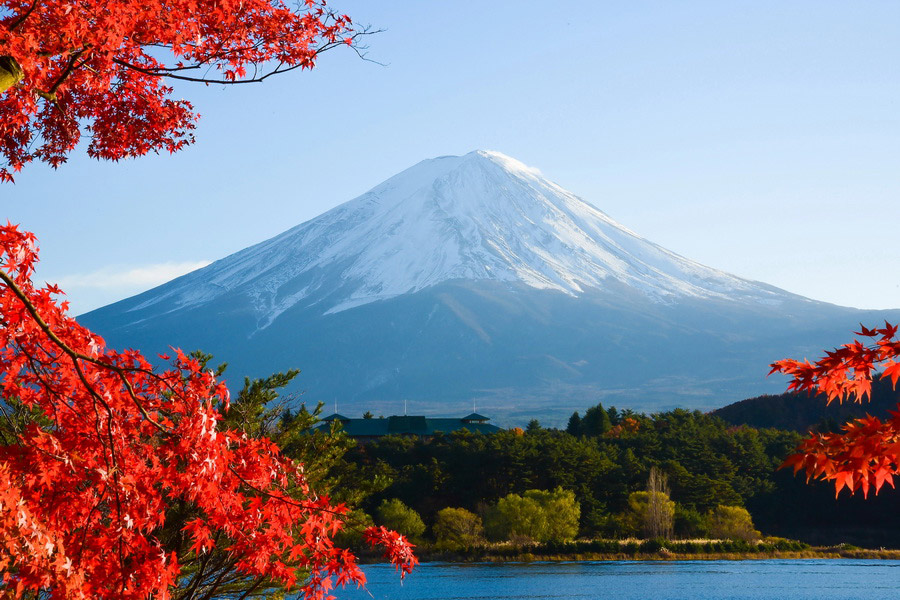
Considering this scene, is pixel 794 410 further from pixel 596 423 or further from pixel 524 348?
pixel 524 348

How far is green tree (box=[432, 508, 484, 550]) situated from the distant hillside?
103 ft

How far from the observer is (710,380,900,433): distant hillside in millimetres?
64688

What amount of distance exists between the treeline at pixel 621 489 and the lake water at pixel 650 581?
10.9ft

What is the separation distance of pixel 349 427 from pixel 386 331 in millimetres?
115988

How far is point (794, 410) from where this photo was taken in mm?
71500

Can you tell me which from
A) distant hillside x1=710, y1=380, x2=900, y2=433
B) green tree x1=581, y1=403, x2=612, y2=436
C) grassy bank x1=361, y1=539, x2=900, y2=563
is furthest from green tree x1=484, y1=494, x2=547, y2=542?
distant hillside x1=710, y1=380, x2=900, y2=433

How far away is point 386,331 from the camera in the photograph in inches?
7712

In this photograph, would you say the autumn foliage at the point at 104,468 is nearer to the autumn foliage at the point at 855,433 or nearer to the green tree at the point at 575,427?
the autumn foliage at the point at 855,433

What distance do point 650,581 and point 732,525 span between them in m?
12.4

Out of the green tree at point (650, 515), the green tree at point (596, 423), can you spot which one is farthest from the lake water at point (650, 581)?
the green tree at point (596, 423)

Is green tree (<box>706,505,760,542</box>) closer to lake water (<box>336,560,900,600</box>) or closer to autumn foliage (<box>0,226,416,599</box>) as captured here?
lake water (<box>336,560,900,600</box>)

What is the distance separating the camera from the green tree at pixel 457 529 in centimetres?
4169

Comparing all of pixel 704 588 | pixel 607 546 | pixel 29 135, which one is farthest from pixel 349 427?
pixel 29 135

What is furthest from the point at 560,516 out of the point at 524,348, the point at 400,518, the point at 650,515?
the point at 524,348
